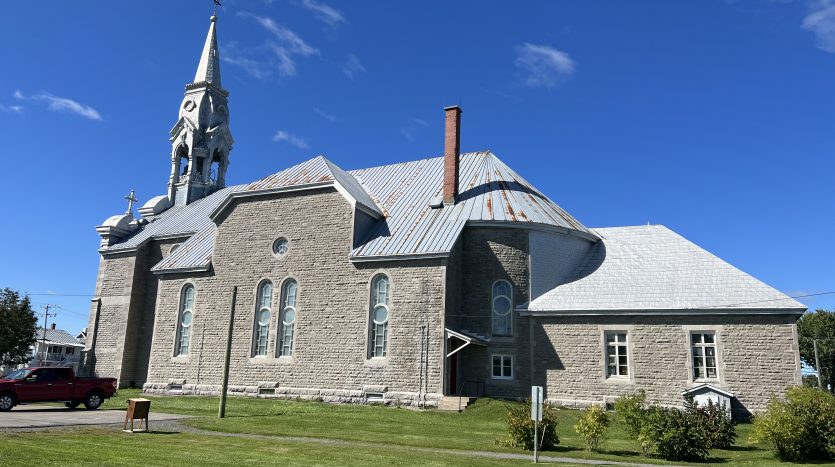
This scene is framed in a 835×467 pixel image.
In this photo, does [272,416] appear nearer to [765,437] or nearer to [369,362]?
[369,362]

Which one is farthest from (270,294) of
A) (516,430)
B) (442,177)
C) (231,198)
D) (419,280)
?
(516,430)

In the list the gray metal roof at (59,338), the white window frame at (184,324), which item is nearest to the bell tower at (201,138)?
the white window frame at (184,324)

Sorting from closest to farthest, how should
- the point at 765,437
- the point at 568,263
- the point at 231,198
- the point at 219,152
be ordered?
the point at 765,437 < the point at 568,263 < the point at 231,198 < the point at 219,152

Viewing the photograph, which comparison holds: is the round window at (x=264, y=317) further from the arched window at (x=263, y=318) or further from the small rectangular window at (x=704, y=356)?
the small rectangular window at (x=704, y=356)

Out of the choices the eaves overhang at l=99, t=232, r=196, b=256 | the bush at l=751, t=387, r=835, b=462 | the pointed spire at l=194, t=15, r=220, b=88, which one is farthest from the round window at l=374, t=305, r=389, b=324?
the pointed spire at l=194, t=15, r=220, b=88

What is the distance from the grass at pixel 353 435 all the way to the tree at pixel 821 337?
46016 millimetres

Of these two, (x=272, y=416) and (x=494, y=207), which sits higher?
(x=494, y=207)

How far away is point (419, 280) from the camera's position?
25953 mm

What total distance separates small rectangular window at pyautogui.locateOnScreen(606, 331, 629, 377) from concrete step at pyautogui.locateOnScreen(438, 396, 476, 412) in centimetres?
547

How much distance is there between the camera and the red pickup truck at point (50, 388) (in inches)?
840

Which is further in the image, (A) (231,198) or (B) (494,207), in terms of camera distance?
(A) (231,198)

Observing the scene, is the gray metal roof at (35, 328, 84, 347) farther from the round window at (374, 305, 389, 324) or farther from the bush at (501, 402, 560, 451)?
the bush at (501, 402, 560, 451)

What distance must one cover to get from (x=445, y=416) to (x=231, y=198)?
15901 mm

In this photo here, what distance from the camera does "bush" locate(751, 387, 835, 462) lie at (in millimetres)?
14023
